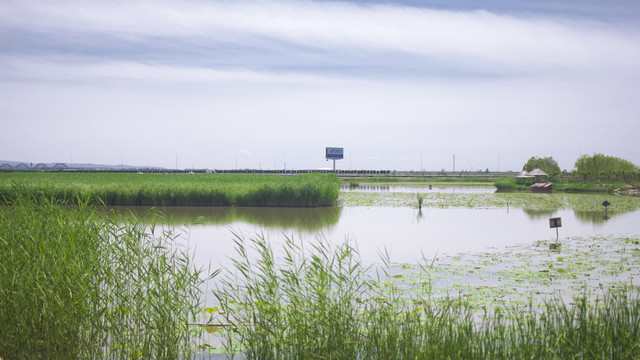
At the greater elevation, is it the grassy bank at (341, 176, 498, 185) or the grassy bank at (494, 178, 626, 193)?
the grassy bank at (341, 176, 498, 185)

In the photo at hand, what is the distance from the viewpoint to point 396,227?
63.5 feet

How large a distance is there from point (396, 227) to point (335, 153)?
94419 mm

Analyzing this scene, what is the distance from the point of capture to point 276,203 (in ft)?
93.9

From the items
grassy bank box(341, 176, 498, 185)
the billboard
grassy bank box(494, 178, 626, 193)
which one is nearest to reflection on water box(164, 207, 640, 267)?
grassy bank box(494, 178, 626, 193)

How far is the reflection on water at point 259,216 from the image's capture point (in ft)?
64.3

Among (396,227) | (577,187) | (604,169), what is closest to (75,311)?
(396,227)

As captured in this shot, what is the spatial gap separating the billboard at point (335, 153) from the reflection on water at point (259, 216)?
85.1 metres

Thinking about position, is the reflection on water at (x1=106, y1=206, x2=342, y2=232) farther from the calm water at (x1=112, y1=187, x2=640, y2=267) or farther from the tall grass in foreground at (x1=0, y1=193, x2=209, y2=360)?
the tall grass in foreground at (x1=0, y1=193, x2=209, y2=360)

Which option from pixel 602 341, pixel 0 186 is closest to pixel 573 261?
Result: pixel 602 341

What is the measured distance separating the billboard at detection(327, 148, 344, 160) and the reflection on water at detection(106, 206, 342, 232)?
8514 centimetres

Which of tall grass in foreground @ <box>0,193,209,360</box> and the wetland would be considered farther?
tall grass in foreground @ <box>0,193,209,360</box>

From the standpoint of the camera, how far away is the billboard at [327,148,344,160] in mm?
113000

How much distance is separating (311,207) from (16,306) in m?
22.8

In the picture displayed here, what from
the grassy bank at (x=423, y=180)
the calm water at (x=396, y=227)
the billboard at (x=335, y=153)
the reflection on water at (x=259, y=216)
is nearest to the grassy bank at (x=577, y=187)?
the grassy bank at (x=423, y=180)
